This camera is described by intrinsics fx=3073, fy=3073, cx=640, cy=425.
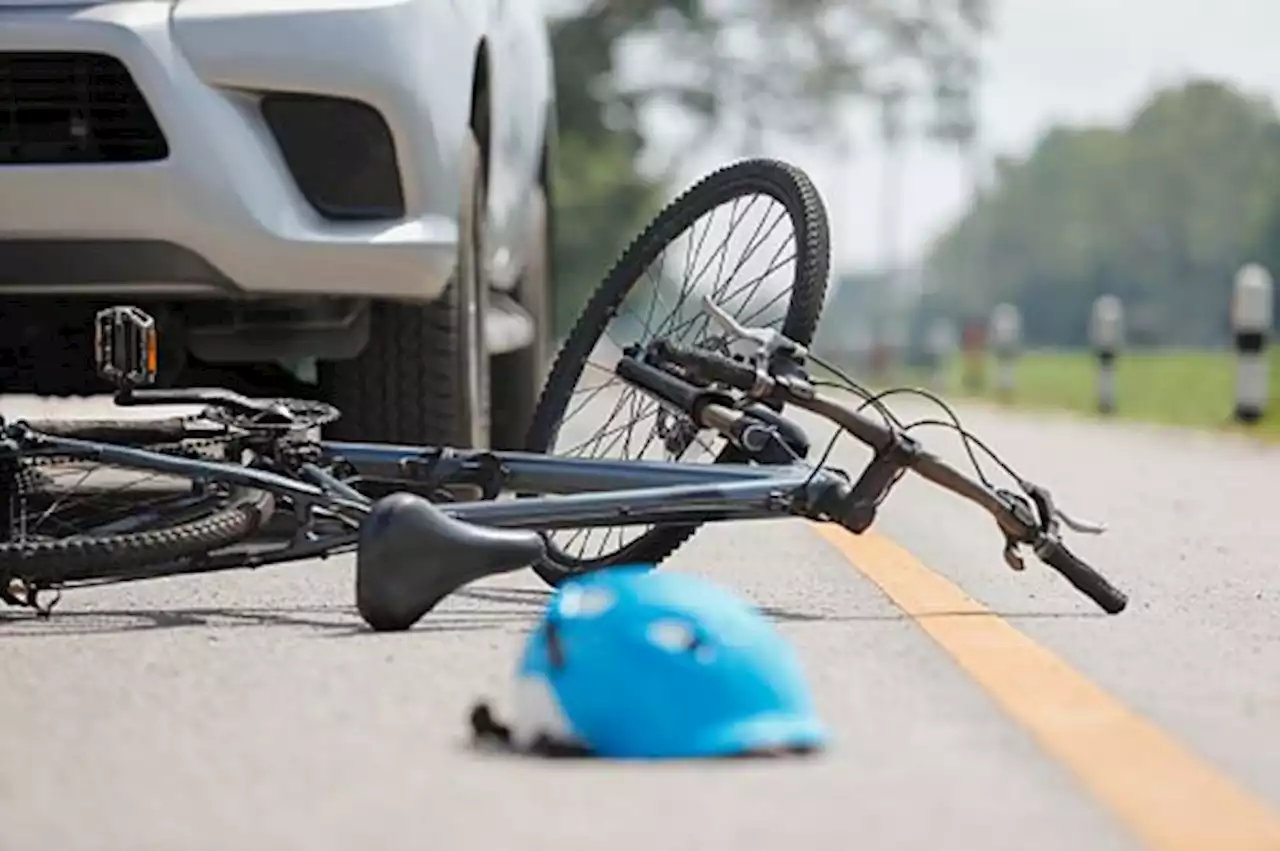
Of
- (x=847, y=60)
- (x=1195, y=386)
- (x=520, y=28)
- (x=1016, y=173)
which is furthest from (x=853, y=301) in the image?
(x=520, y=28)

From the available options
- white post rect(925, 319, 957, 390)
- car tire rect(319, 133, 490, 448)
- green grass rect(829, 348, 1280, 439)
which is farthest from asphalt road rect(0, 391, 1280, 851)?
white post rect(925, 319, 957, 390)

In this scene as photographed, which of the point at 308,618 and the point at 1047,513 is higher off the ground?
the point at 1047,513

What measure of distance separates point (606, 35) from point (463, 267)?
37312mm

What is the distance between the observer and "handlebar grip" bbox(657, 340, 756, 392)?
5.77 m

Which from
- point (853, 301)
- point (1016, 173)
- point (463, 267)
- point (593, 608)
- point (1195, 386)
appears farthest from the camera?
point (853, 301)

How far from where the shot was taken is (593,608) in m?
4.19

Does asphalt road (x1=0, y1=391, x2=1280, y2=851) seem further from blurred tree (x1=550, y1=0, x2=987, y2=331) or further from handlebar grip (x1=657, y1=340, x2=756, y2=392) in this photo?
blurred tree (x1=550, y1=0, x2=987, y2=331)

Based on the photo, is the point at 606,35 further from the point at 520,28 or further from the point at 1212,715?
the point at 1212,715

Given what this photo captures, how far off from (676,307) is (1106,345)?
616 inches

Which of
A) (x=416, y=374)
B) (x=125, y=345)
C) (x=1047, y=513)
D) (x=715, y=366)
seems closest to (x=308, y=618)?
(x=125, y=345)

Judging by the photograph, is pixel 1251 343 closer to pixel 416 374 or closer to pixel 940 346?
pixel 416 374

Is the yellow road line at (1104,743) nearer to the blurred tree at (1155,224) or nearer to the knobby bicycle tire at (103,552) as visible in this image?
the knobby bicycle tire at (103,552)

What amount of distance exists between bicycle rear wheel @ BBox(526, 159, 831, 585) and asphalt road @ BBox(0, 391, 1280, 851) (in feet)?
0.87

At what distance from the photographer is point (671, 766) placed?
4012 millimetres
